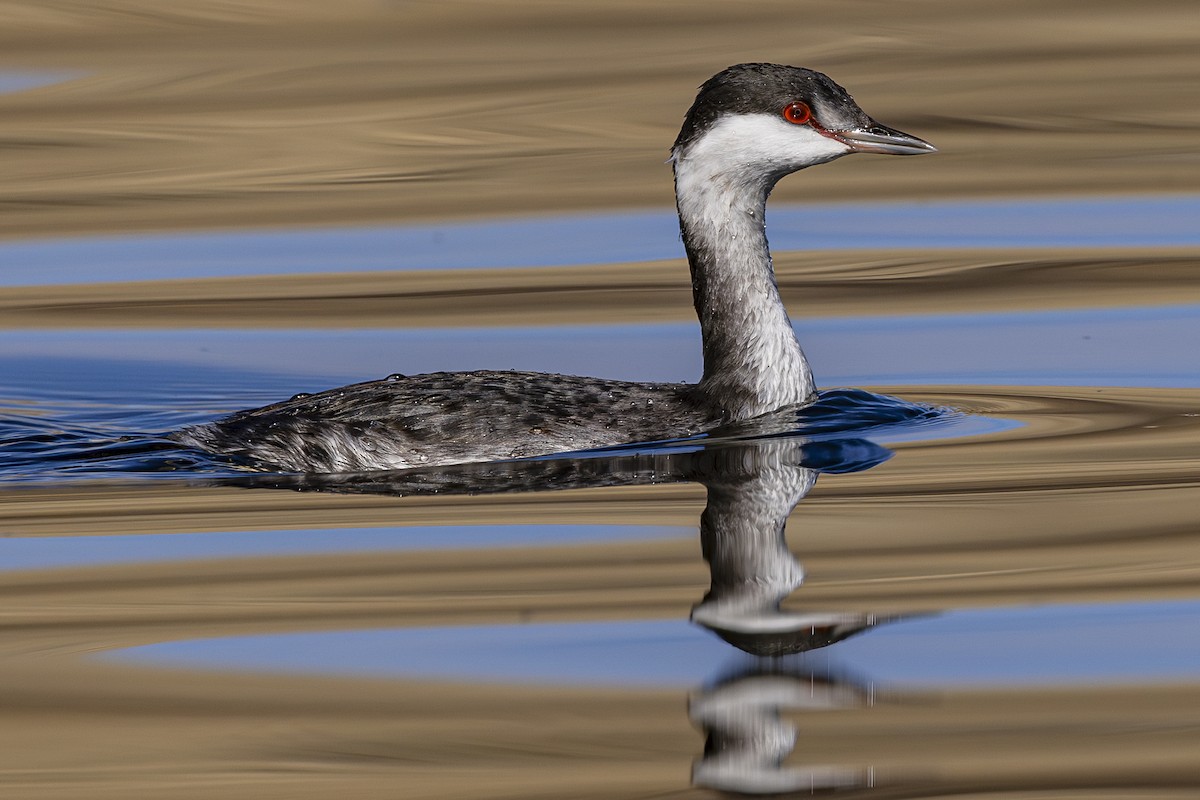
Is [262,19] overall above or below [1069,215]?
above

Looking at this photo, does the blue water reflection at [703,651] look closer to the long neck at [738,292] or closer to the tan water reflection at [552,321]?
the tan water reflection at [552,321]

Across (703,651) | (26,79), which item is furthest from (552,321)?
(26,79)

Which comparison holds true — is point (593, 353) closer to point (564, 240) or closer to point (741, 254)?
point (741, 254)

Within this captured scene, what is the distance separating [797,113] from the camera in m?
10.1

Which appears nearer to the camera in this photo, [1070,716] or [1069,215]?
[1070,716]

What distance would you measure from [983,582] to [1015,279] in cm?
685

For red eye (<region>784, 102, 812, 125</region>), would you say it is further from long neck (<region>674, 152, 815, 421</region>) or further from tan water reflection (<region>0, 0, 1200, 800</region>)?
tan water reflection (<region>0, 0, 1200, 800</region>)

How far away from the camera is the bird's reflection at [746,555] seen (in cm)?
603

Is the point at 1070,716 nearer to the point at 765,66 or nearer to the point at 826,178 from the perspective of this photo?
the point at 765,66

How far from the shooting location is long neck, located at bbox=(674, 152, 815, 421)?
33.7ft

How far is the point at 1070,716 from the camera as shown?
6207mm

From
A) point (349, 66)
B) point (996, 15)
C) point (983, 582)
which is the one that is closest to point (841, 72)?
point (996, 15)

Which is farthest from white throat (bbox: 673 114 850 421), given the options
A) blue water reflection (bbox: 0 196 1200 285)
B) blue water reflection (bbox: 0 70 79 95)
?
blue water reflection (bbox: 0 70 79 95)

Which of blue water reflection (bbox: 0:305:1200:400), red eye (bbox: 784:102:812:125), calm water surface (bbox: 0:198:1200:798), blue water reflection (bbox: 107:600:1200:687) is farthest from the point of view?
blue water reflection (bbox: 0:305:1200:400)
